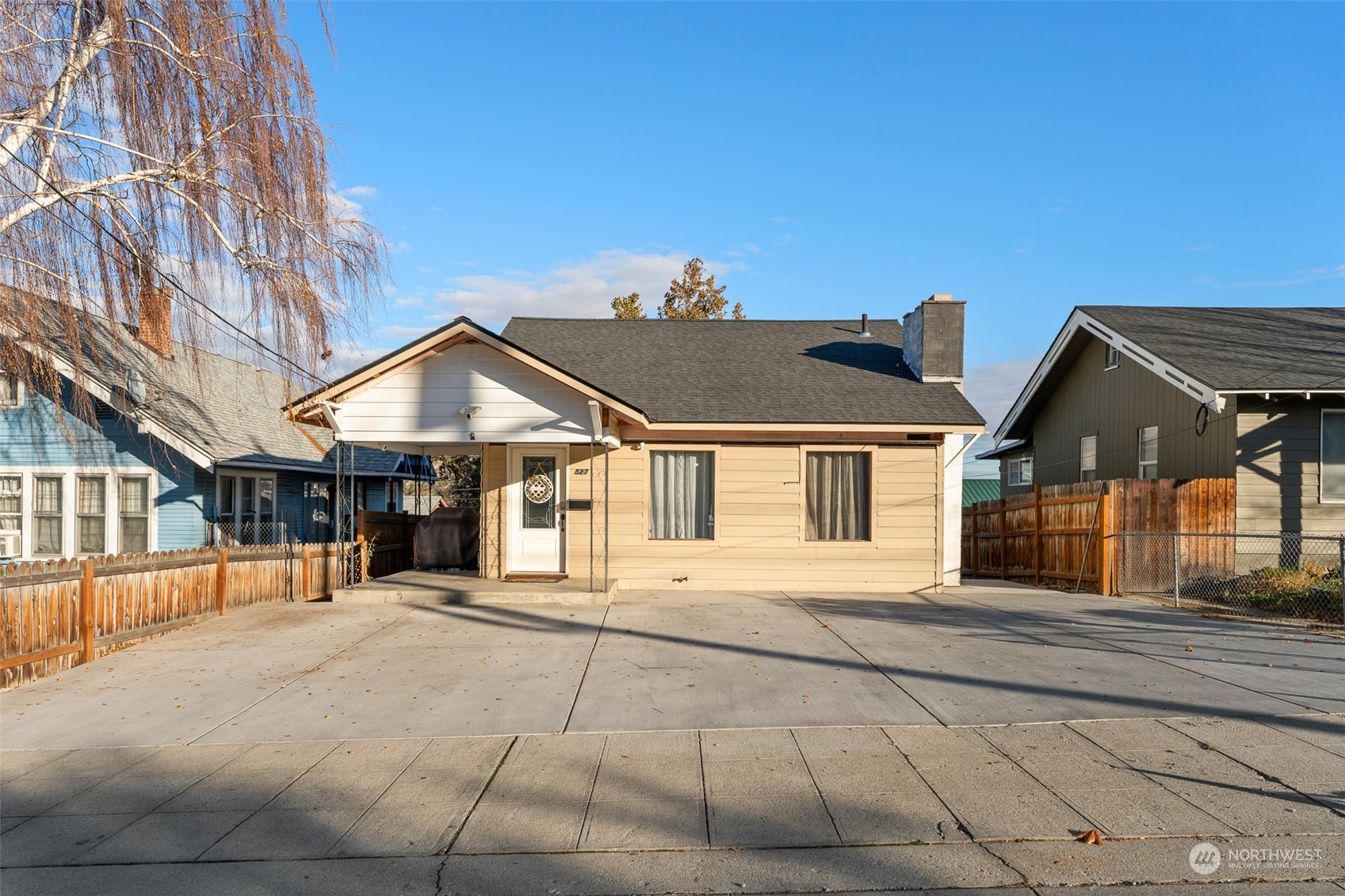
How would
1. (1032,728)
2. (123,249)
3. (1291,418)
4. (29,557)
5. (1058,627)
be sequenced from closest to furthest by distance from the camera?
(1032,728)
(123,249)
(1058,627)
(1291,418)
(29,557)

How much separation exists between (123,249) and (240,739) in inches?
211

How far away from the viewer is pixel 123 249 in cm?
908

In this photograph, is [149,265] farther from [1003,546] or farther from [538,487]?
[1003,546]

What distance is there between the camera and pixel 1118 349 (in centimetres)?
1819

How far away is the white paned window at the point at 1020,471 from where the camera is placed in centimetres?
2602

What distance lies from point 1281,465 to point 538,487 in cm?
1275

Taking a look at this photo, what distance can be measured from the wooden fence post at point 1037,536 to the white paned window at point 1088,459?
3359 millimetres

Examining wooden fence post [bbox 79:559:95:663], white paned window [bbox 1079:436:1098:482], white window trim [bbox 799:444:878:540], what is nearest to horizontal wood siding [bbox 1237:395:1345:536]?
white paned window [bbox 1079:436:1098:482]

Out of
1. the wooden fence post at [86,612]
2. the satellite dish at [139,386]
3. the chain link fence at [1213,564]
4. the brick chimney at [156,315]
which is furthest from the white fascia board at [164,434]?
the chain link fence at [1213,564]

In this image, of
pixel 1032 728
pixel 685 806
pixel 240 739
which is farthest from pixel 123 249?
pixel 1032 728

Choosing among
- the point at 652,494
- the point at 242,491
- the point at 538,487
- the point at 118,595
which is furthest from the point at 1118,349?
the point at 242,491

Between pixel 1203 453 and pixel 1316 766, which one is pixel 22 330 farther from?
pixel 1203 453

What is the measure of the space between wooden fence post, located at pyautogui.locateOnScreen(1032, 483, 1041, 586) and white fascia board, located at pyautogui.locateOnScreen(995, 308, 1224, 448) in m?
3.17

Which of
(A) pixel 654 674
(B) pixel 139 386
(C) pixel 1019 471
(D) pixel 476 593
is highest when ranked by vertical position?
(B) pixel 139 386
